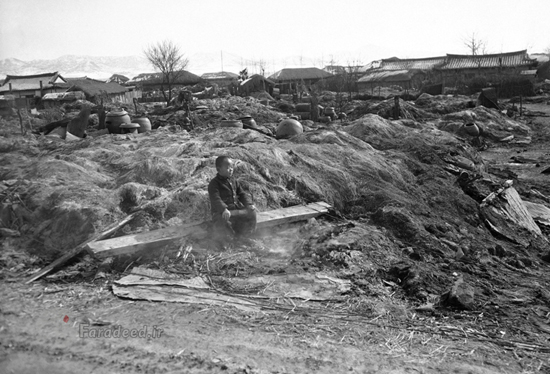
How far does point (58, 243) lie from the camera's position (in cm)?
496

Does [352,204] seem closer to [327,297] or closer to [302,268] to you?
[302,268]

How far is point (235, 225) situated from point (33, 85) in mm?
39835

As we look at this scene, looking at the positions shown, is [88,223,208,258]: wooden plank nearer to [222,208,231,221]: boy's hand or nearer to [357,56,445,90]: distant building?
Result: [222,208,231,221]: boy's hand

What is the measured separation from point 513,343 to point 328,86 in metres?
38.6

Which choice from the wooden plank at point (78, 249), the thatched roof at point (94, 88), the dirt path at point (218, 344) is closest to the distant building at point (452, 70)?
the thatched roof at point (94, 88)

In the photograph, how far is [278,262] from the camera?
472cm

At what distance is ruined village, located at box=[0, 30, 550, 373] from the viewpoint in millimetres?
3068

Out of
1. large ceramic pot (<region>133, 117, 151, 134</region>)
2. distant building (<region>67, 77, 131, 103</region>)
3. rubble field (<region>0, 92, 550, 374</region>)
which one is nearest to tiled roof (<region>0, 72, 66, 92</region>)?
distant building (<region>67, 77, 131, 103</region>)

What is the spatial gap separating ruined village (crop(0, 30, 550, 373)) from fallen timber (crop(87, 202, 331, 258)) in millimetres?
18

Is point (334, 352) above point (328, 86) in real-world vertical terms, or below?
below

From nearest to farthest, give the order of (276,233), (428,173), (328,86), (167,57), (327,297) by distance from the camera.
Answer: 1. (327,297)
2. (276,233)
3. (428,173)
4. (167,57)
5. (328,86)

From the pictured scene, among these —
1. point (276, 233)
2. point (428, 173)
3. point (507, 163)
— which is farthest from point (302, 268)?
point (507, 163)

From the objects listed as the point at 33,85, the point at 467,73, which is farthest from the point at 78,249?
the point at 467,73

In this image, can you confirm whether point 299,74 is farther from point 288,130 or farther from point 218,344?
point 218,344
